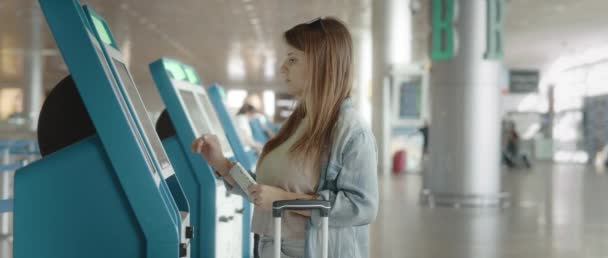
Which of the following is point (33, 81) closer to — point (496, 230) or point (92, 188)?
point (496, 230)

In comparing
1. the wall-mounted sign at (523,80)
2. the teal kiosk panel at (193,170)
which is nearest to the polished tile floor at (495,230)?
the teal kiosk panel at (193,170)

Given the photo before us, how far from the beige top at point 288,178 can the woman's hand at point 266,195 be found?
0.18 feet

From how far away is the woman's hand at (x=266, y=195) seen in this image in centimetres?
206

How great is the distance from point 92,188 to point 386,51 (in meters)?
16.4

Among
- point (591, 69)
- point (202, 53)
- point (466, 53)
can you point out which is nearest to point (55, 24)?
point (466, 53)

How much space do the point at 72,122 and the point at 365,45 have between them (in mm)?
24580

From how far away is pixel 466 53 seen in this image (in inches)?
363

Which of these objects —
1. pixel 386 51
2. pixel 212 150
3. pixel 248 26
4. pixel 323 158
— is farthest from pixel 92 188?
→ pixel 248 26

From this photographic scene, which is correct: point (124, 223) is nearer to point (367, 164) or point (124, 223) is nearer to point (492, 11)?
point (367, 164)

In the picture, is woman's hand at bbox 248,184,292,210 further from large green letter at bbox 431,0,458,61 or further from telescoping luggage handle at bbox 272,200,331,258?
large green letter at bbox 431,0,458,61

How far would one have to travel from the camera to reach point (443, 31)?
9.30 metres

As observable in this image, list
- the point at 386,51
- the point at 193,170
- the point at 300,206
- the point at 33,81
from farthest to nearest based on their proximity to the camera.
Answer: the point at 33,81 → the point at 386,51 → the point at 193,170 → the point at 300,206

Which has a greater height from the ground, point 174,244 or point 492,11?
point 492,11

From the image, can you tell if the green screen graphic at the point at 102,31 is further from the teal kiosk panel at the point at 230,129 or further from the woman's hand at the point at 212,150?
the teal kiosk panel at the point at 230,129
